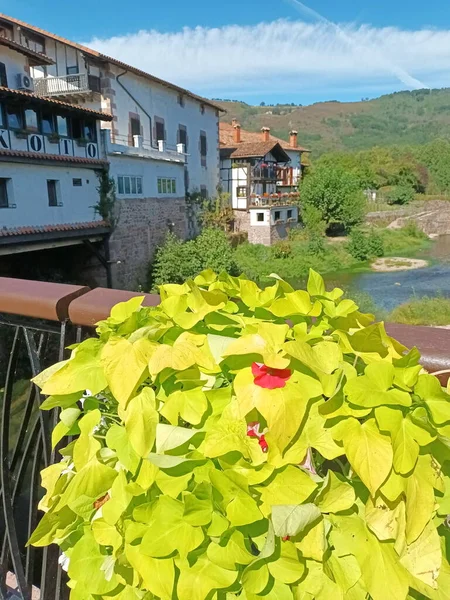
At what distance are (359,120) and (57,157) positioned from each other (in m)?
130

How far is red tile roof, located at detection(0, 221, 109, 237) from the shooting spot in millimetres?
12773

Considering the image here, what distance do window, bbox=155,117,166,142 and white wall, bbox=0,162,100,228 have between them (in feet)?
21.9

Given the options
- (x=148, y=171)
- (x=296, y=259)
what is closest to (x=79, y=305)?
(x=148, y=171)

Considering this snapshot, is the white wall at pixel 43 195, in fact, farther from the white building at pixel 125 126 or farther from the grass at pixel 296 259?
the grass at pixel 296 259

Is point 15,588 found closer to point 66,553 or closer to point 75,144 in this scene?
point 66,553

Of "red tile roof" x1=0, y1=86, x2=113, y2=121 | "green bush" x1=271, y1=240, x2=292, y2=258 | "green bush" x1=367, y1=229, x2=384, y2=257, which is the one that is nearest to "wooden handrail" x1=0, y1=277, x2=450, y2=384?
"red tile roof" x1=0, y1=86, x2=113, y2=121

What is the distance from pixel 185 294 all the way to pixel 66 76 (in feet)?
65.2

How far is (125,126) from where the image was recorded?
19.8 meters

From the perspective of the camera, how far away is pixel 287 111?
5231 inches

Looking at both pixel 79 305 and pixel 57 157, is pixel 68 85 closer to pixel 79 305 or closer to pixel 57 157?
pixel 57 157

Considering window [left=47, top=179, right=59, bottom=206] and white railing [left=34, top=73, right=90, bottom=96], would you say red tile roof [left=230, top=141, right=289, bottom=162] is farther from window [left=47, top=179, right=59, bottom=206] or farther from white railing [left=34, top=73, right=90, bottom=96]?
window [left=47, top=179, right=59, bottom=206]

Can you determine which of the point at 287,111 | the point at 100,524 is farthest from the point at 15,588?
the point at 287,111

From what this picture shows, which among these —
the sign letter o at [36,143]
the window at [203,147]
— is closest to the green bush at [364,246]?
the window at [203,147]

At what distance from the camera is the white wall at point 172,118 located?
19.6 metres
